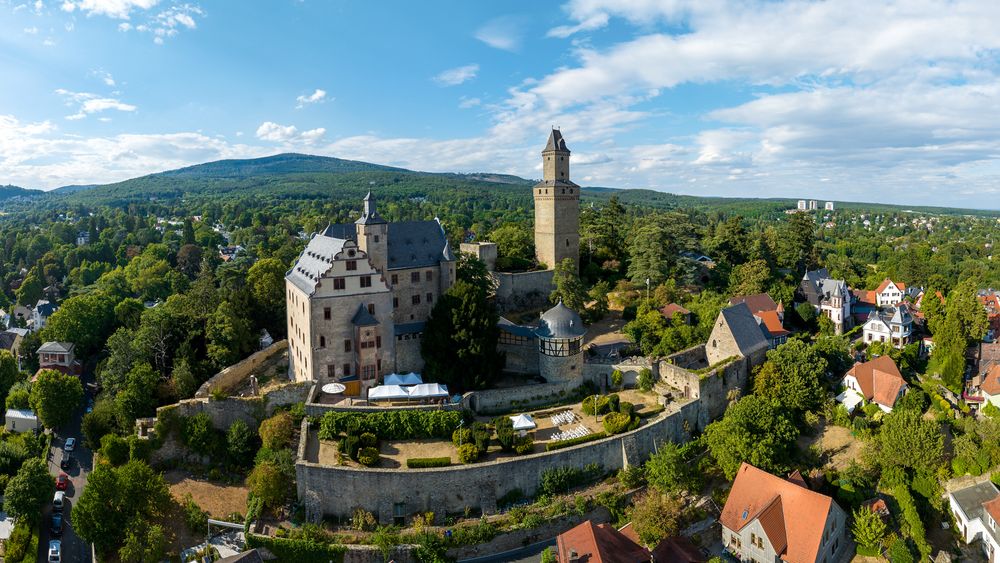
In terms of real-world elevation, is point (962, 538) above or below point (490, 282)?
below

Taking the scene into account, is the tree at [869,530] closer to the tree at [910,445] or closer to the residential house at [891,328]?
the tree at [910,445]

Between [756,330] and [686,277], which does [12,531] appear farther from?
[686,277]

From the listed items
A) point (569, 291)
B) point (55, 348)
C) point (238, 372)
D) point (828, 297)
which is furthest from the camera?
point (55, 348)

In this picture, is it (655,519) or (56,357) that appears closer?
(655,519)

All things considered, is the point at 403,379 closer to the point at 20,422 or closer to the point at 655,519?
the point at 655,519

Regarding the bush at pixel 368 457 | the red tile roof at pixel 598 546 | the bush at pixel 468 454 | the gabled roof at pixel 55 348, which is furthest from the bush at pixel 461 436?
the gabled roof at pixel 55 348

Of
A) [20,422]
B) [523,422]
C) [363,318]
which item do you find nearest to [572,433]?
[523,422]

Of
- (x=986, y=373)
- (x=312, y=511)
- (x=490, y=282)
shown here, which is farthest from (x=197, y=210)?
(x=986, y=373)

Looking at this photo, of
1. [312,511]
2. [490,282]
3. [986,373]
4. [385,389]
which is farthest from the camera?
[490,282]

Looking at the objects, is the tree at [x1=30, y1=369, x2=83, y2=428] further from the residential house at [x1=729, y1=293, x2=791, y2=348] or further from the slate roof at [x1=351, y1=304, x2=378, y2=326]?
the residential house at [x1=729, y1=293, x2=791, y2=348]
